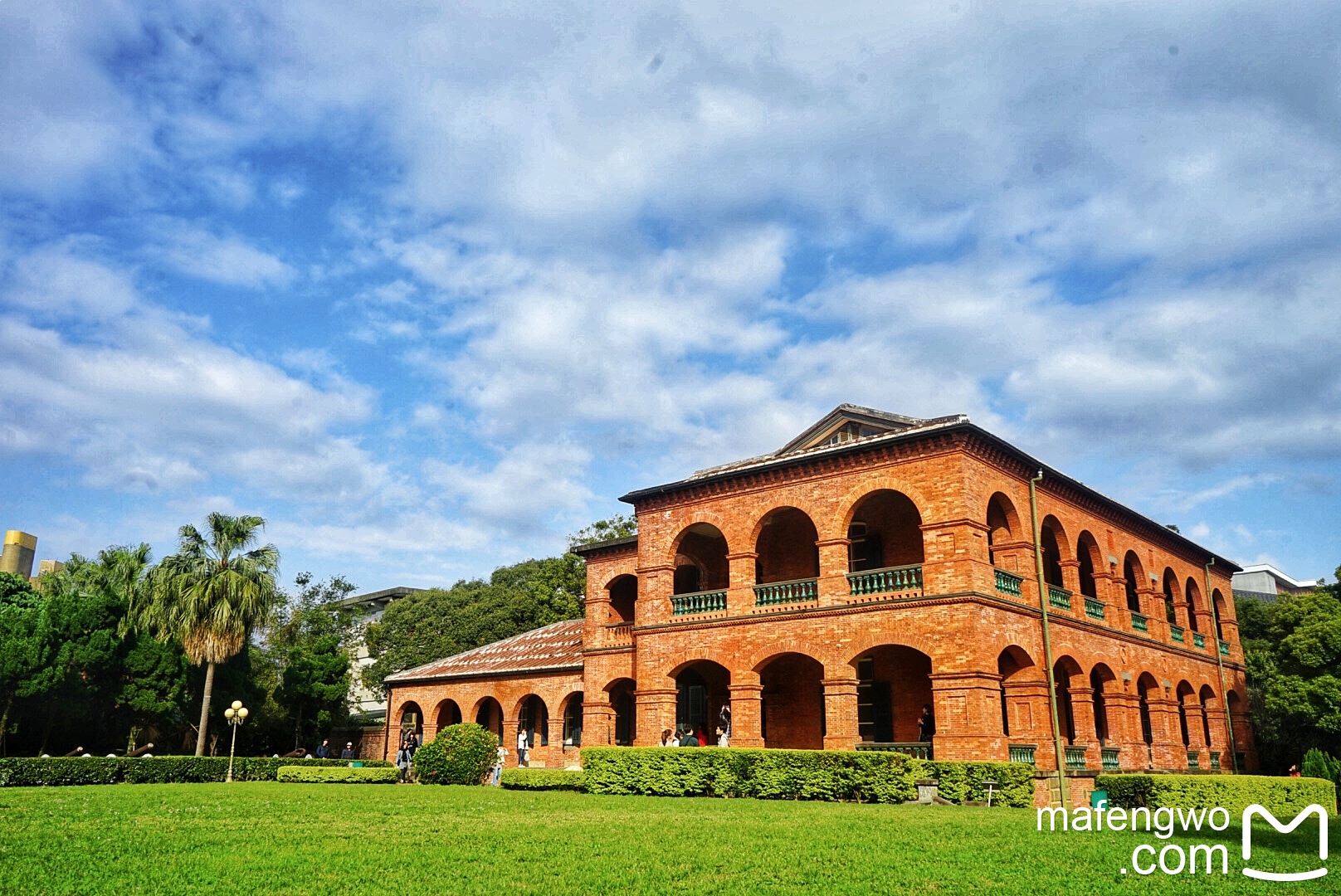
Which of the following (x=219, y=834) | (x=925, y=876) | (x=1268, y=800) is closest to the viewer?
(x=925, y=876)

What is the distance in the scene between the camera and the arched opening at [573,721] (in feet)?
99.5

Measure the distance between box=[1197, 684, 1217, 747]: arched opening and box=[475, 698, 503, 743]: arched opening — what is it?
2300 centimetres

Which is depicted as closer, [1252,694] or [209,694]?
[209,694]

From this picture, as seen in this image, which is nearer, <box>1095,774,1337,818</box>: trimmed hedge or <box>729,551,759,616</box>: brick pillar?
<box>1095,774,1337,818</box>: trimmed hedge

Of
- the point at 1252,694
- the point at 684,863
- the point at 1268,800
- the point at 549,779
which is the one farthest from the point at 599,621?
the point at 1252,694

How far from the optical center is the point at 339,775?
91.6ft

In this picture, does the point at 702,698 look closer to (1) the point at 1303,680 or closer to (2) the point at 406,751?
(2) the point at 406,751

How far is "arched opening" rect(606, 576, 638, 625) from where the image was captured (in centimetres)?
2845

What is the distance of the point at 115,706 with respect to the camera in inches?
1252

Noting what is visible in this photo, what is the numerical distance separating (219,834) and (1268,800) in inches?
694

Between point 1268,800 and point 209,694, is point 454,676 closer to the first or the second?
point 209,694

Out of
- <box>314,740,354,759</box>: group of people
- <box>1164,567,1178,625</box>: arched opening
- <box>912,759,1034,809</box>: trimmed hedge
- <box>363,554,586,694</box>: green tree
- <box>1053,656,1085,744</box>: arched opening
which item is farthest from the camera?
<box>363,554,586,694</box>: green tree

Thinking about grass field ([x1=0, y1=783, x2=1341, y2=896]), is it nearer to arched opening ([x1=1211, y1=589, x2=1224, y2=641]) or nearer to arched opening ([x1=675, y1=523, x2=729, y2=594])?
arched opening ([x1=675, y1=523, x2=729, y2=594])

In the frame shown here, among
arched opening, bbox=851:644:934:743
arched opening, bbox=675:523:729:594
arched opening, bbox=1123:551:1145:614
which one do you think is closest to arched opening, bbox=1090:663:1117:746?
arched opening, bbox=1123:551:1145:614
